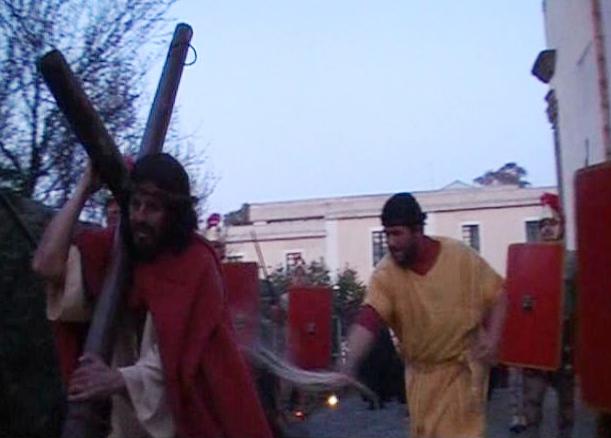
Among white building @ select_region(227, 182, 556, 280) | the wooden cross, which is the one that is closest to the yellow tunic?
the wooden cross

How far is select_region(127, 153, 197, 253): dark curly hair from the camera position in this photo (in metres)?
3.96

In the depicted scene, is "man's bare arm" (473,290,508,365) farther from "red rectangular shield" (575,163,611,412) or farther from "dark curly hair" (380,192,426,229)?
"red rectangular shield" (575,163,611,412)

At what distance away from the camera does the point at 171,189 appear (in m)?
3.97

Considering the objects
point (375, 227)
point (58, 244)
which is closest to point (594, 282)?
point (58, 244)

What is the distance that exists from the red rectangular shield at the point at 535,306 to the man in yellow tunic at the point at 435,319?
4.42m

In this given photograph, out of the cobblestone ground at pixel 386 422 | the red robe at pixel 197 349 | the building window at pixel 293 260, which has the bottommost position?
the cobblestone ground at pixel 386 422

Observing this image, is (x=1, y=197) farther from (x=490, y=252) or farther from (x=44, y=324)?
(x=490, y=252)

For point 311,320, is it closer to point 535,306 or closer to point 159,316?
point 535,306

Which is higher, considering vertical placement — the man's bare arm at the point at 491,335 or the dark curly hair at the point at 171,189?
the dark curly hair at the point at 171,189

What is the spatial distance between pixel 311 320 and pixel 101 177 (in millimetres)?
14029

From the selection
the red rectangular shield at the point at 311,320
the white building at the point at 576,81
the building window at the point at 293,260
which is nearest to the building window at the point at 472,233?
the building window at the point at 293,260

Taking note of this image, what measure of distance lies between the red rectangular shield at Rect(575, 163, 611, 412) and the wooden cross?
12.6 ft

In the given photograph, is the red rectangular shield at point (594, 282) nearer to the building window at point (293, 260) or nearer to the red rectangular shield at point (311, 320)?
the red rectangular shield at point (311, 320)

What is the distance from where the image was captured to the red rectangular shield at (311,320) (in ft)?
56.9
